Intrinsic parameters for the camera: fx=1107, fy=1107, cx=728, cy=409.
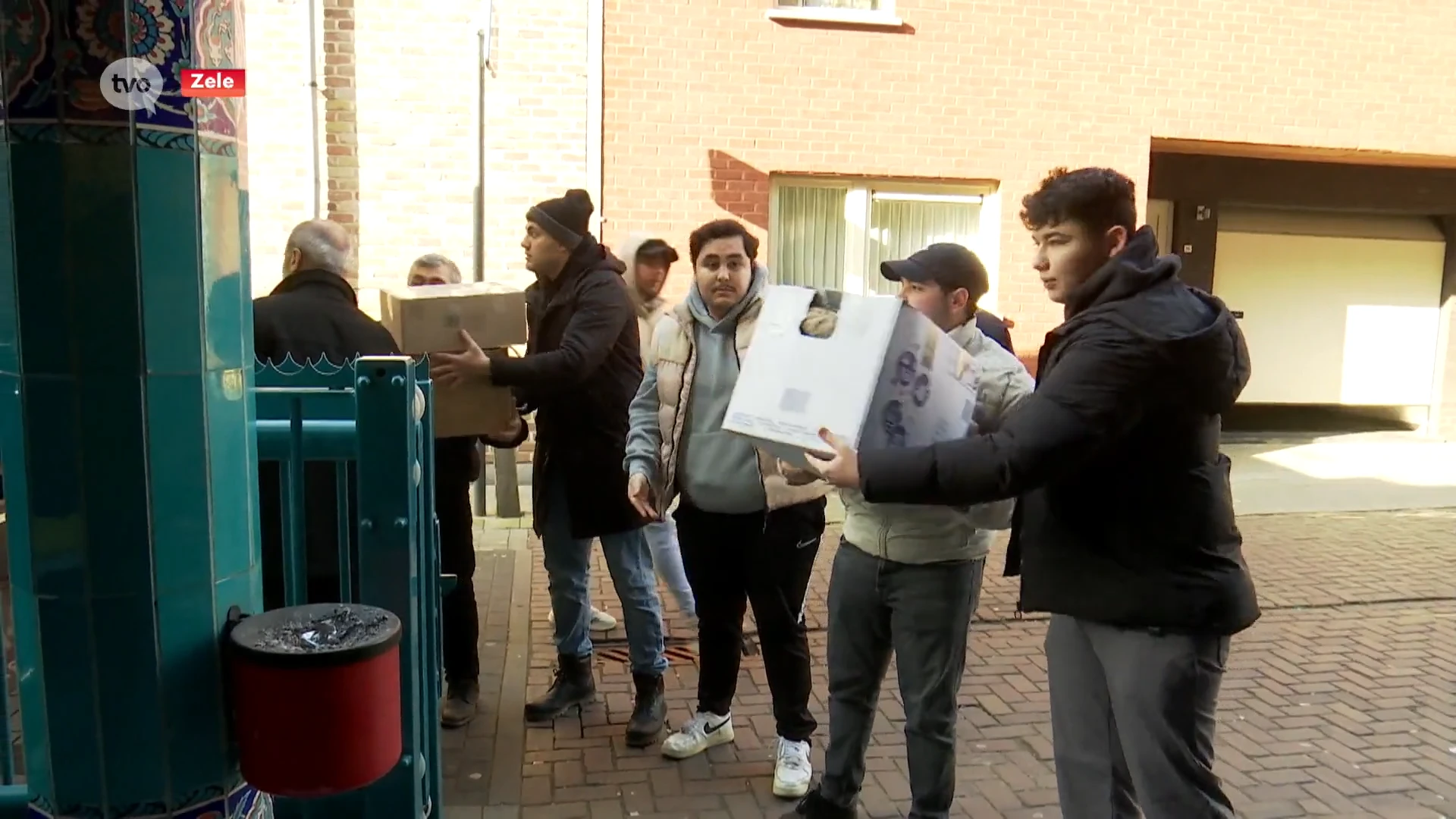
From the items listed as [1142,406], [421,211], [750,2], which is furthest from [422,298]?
[750,2]

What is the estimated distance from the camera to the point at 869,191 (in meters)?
8.86

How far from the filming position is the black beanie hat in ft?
13.4

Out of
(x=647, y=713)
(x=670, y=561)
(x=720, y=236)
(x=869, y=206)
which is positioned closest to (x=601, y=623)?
(x=670, y=561)

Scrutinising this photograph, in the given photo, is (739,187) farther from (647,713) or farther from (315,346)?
(315,346)

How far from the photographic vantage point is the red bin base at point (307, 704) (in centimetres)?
169

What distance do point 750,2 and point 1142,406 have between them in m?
6.68

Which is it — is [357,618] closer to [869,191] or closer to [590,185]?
[590,185]

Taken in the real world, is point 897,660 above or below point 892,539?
below

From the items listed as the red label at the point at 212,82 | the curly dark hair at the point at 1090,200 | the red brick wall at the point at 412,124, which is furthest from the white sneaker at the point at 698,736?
Result: the red brick wall at the point at 412,124

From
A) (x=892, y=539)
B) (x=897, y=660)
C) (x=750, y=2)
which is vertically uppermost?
(x=750, y=2)

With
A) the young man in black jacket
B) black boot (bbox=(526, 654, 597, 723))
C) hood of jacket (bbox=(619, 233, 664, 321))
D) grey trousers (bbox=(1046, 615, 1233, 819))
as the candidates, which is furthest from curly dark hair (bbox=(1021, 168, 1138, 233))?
hood of jacket (bbox=(619, 233, 664, 321))

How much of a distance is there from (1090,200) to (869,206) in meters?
6.58

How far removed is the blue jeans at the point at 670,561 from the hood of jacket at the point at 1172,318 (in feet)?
9.65

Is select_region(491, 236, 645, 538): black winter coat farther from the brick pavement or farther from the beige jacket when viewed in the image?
the beige jacket
